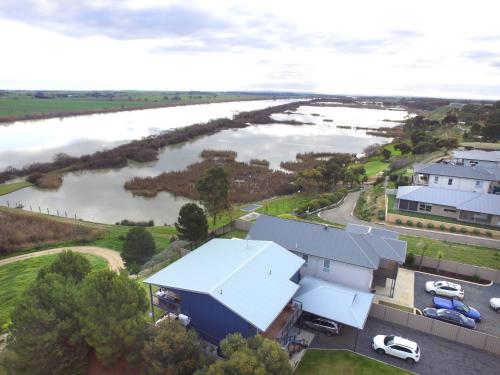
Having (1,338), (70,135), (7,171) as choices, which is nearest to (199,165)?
(7,171)

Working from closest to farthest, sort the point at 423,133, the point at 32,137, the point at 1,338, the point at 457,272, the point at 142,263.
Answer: the point at 1,338, the point at 457,272, the point at 142,263, the point at 423,133, the point at 32,137

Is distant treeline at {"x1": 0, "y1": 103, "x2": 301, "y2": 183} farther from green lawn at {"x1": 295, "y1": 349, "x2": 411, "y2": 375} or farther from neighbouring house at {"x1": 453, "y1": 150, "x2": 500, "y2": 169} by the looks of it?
green lawn at {"x1": 295, "y1": 349, "x2": 411, "y2": 375}

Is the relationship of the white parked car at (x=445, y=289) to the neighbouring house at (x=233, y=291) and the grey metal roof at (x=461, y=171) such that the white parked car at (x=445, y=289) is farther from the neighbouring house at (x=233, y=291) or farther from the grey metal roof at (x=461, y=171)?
the grey metal roof at (x=461, y=171)

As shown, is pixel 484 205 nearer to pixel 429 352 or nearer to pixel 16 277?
pixel 429 352

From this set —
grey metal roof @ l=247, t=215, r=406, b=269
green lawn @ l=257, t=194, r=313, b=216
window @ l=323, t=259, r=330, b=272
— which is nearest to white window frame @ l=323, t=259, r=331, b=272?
window @ l=323, t=259, r=330, b=272

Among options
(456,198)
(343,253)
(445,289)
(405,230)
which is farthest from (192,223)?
(456,198)

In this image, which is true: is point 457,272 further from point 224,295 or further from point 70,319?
point 70,319
